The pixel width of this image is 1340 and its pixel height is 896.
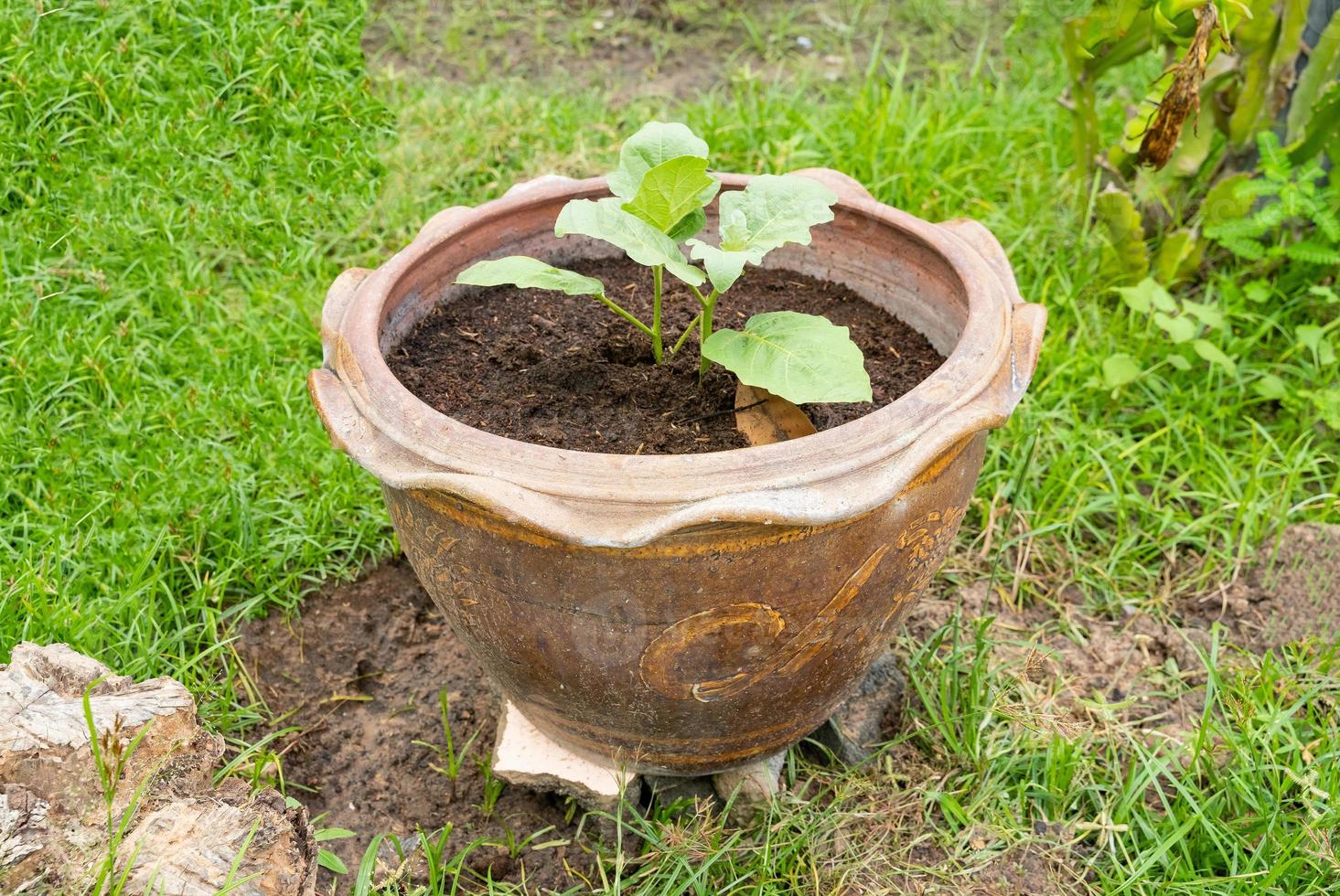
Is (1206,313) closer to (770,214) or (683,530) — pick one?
(770,214)

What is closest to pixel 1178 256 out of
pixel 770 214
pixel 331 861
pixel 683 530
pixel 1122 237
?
pixel 1122 237

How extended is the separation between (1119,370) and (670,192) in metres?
1.56

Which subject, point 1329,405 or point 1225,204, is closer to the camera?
point 1329,405

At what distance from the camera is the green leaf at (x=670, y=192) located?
150 cm

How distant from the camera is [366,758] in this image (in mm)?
2092

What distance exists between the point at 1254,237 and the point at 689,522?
239cm

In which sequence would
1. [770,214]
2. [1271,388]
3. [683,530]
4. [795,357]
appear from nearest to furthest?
[683,530]
[795,357]
[770,214]
[1271,388]

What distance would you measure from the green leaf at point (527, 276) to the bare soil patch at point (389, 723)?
0.93 metres

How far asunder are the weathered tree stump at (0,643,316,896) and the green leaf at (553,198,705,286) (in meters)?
0.82

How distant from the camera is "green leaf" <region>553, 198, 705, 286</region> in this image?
58.6 inches

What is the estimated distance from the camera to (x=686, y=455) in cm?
136

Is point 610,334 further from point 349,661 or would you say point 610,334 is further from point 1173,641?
point 1173,641

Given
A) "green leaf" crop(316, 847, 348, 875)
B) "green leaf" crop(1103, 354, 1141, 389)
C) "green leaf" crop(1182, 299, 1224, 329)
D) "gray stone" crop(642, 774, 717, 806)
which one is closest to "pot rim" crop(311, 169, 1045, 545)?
"green leaf" crop(316, 847, 348, 875)

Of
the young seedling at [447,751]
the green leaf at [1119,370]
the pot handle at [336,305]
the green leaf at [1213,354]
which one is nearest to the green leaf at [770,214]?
the pot handle at [336,305]
